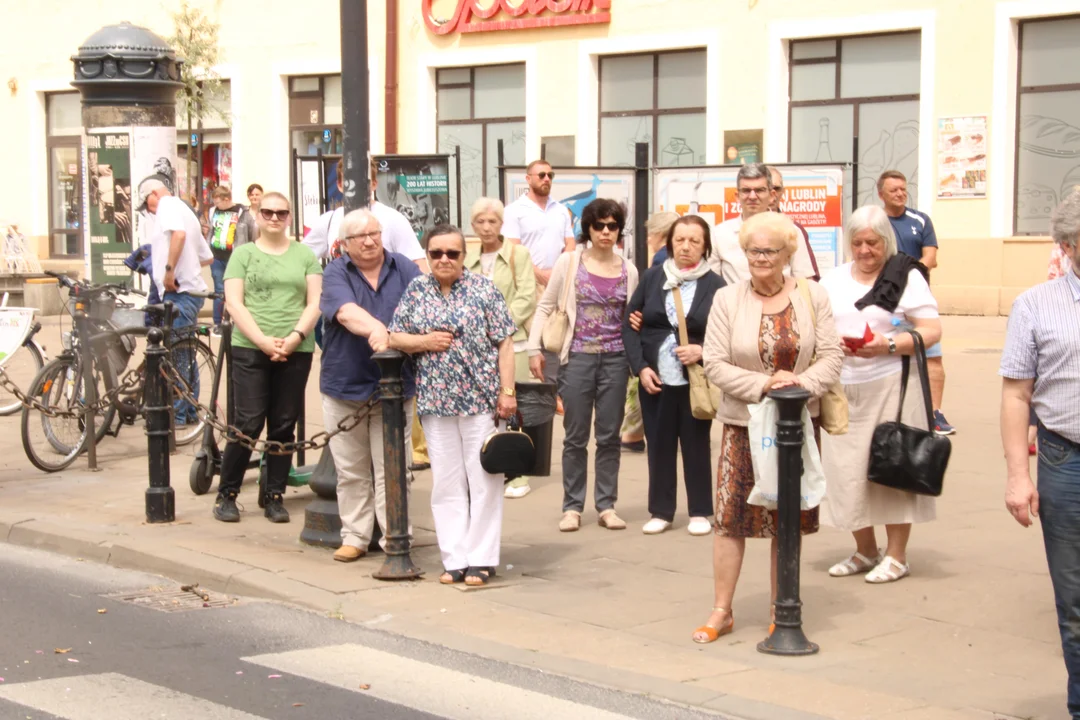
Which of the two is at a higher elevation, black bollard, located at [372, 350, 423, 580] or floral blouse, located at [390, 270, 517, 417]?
floral blouse, located at [390, 270, 517, 417]

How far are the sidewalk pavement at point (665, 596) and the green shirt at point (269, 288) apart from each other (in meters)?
1.19

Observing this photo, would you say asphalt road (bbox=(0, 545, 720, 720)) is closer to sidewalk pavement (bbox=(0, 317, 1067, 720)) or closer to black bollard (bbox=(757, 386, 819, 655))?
sidewalk pavement (bbox=(0, 317, 1067, 720))

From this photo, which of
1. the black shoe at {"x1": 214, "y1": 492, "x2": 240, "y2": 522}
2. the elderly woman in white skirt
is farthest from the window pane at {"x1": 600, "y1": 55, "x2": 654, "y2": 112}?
the elderly woman in white skirt

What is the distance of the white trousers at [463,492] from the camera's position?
7.46 meters

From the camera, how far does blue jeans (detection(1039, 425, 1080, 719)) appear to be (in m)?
5.00

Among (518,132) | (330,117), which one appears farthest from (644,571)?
(330,117)

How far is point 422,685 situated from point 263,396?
3269 mm

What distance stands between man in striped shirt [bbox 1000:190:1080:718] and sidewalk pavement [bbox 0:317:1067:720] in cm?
66

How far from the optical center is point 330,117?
2748 cm

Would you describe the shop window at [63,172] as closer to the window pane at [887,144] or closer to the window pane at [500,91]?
the window pane at [500,91]

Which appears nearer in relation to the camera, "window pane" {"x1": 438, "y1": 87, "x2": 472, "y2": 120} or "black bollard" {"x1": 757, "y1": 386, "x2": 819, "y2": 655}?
"black bollard" {"x1": 757, "y1": 386, "x2": 819, "y2": 655}

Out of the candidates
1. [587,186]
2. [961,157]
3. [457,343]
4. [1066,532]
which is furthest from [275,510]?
[961,157]

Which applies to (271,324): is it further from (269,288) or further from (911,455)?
(911,455)

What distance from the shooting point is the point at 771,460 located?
245 inches
